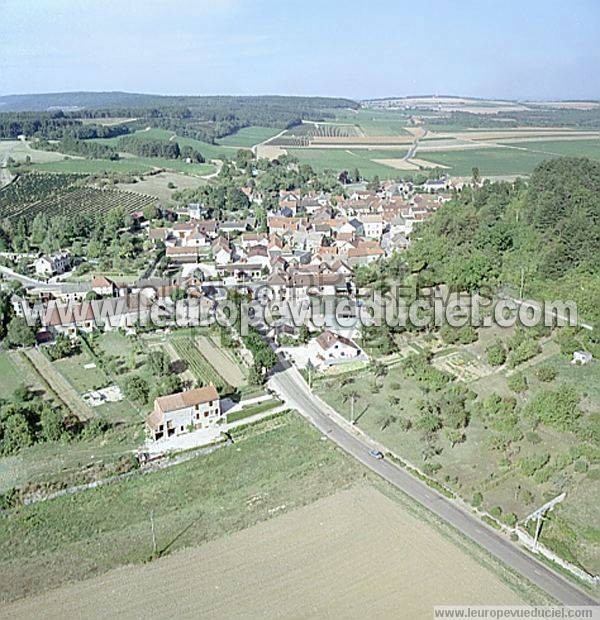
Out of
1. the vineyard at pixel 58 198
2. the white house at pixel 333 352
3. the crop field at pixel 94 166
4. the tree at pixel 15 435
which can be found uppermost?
the crop field at pixel 94 166

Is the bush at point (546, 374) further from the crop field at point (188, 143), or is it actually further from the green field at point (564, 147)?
the crop field at point (188, 143)

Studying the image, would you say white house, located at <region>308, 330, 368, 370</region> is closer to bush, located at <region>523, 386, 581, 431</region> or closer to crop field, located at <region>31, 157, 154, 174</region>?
bush, located at <region>523, 386, 581, 431</region>

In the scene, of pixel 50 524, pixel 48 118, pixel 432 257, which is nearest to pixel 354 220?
pixel 432 257

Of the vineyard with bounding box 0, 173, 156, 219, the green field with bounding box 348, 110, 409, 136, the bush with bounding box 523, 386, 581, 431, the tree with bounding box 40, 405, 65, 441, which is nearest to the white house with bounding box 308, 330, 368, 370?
the bush with bounding box 523, 386, 581, 431

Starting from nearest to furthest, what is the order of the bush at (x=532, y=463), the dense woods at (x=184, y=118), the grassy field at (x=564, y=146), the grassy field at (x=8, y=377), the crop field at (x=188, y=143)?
1. the bush at (x=532, y=463)
2. the grassy field at (x=8, y=377)
3. the grassy field at (x=564, y=146)
4. the crop field at (x=188, y=143)
5. the dense woods at (x=184, y=118)

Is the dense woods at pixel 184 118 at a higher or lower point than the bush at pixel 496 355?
higher

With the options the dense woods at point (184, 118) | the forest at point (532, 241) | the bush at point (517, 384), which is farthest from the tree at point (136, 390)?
the dense woods at point (184, 118)

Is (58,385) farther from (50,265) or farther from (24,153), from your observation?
(24,153)

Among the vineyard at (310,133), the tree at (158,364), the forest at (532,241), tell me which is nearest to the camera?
the tree at (158,364)
